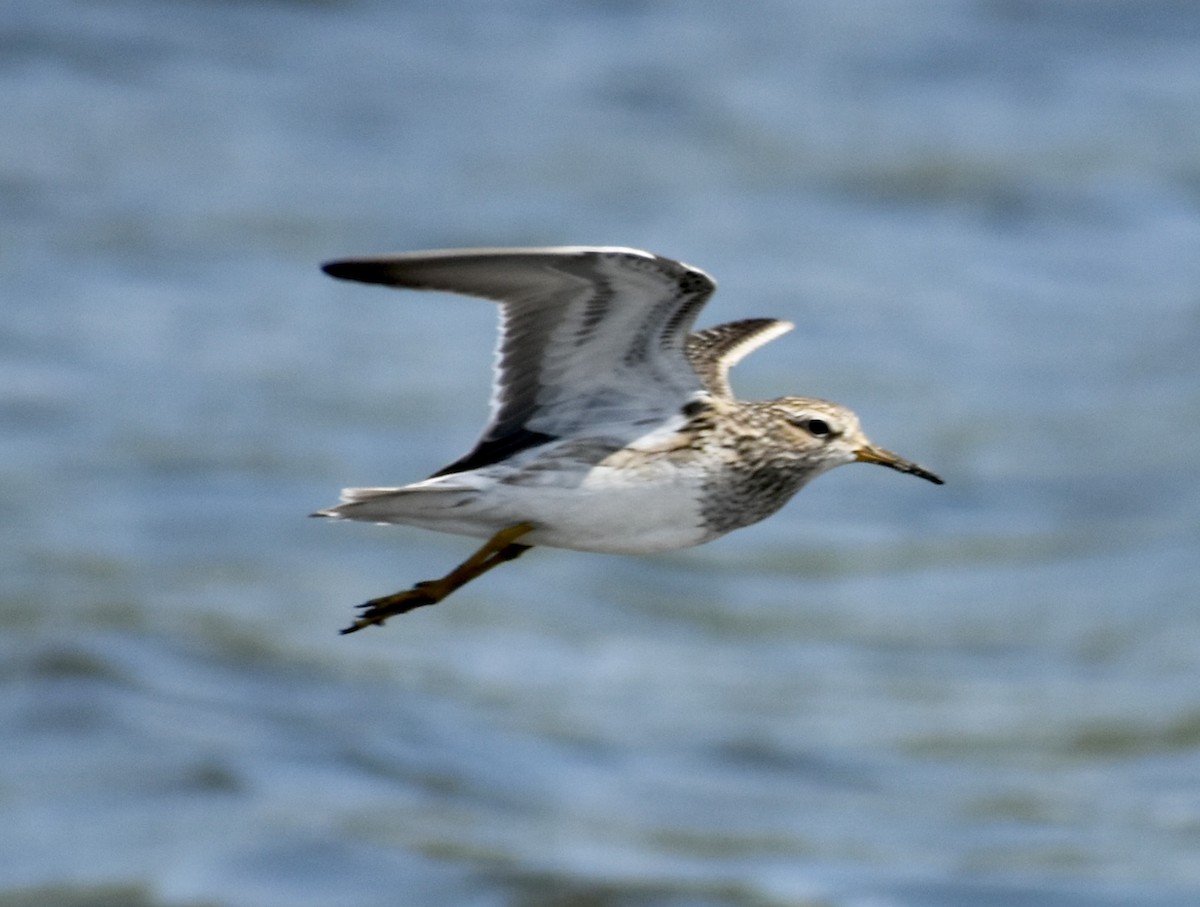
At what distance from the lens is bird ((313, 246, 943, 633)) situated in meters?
13.5

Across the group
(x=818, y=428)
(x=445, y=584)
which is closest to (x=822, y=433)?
(x=818, y=428)

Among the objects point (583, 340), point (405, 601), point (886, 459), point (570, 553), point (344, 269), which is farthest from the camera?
point (570, 553)

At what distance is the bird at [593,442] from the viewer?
1345 centimetres

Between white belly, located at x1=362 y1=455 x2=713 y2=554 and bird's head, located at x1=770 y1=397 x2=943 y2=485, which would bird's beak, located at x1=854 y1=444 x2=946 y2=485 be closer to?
bird's head, located at x1=770 y1=397 x2=943 y2=485

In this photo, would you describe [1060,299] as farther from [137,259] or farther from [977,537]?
[137,259]

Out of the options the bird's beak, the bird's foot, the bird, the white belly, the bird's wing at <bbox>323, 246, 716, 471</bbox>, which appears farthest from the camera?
the bird's beak

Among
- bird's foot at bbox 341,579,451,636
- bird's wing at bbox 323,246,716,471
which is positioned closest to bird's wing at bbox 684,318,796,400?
bird's wing at bbox 323,246,716,471

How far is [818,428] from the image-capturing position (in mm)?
14867

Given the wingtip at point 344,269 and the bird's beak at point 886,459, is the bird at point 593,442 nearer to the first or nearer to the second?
the bird's beak at point 886,459

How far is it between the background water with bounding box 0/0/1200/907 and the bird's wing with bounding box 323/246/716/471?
2380cm

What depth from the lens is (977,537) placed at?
63.7 meters

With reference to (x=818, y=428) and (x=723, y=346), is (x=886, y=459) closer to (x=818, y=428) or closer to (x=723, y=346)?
(x=818, y=428)

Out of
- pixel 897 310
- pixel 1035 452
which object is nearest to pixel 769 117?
pixel 897 310

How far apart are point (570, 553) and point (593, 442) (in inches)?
1819
